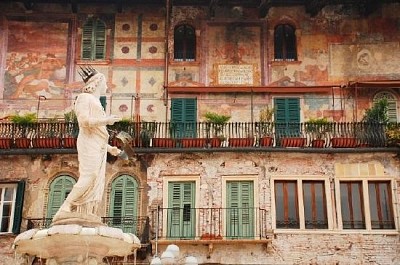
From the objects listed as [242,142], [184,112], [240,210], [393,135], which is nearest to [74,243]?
[240,210]

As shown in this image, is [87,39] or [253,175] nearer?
[253,175]

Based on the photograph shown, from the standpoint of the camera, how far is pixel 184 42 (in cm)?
2816

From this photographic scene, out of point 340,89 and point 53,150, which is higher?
point 340,89

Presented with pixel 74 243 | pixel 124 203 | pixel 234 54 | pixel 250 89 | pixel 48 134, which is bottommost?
pixel 74 243

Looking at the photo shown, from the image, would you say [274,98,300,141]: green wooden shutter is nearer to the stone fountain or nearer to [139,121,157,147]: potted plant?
[139,121,157,147]: potted plant

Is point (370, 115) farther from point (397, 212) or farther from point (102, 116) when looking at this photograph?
point (102, 116)

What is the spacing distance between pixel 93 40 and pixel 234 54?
5.31 m

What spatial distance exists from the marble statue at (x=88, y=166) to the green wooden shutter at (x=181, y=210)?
11.8 meters

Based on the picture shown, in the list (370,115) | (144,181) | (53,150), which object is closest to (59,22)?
(53,150)

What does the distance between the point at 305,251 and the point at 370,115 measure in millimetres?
5455

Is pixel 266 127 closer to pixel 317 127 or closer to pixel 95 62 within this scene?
pixel 317 127

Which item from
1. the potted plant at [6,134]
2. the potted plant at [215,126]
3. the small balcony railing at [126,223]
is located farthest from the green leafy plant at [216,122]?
the potted plant at [6,134]

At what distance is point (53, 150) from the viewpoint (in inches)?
997

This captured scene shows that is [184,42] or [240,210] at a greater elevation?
[184,42]
